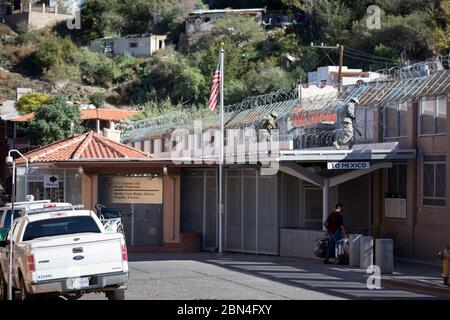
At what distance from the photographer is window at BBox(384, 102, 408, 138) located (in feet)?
91.6

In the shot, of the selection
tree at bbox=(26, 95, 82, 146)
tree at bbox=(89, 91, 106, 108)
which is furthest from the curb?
tree at bbox=(89, 91, 106, 108)

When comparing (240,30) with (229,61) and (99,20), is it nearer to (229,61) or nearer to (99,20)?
(229,61)

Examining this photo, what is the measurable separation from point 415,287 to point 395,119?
9.94 metres

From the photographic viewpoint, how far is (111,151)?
35.8 metres

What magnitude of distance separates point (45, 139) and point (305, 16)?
176ft

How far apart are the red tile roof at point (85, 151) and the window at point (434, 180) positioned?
39.2ft

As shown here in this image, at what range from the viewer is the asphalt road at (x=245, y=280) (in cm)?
1800

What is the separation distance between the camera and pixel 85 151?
35.4m

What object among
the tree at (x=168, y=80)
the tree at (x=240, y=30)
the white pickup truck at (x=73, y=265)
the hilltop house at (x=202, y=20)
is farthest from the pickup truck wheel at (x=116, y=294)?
the hilltop house at (x=202, y=20)

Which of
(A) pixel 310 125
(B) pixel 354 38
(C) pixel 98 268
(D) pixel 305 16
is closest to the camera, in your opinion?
(C) pixel 98 268

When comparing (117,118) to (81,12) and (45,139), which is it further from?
(81,12)

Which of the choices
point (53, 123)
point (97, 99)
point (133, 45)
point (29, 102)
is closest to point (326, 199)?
point (53, 123)

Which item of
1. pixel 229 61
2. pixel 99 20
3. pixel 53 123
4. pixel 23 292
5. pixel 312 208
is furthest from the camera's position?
pixel 99 20

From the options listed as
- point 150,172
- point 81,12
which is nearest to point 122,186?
point 150,172
